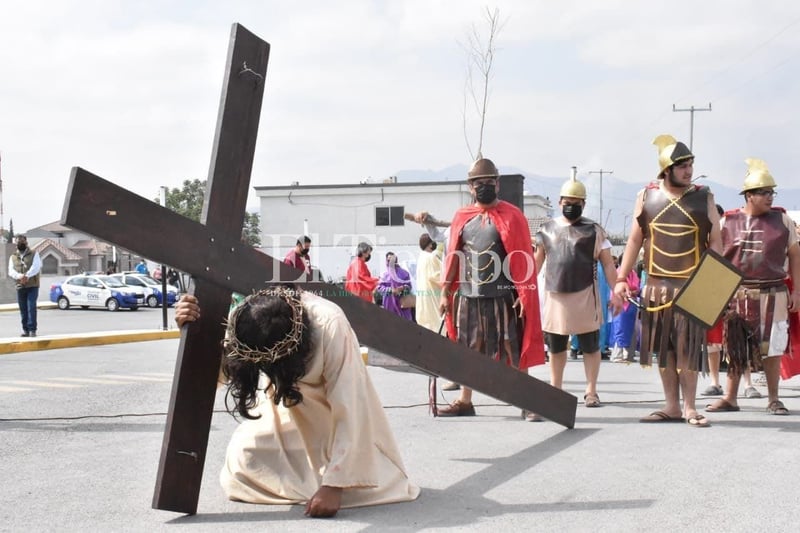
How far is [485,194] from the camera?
7.90 meters

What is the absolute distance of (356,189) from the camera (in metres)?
59.6

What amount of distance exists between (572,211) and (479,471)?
3.73 meters

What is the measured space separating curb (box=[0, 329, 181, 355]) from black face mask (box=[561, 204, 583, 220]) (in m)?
7.02

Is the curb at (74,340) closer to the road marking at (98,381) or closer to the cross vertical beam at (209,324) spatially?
the road marking at (98,381)

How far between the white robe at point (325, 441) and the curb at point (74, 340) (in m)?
9.17

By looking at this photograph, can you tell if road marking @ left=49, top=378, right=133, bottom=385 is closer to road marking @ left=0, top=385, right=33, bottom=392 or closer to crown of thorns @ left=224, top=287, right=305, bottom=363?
road marking @ left=0, top=385, right=33, bottom=392

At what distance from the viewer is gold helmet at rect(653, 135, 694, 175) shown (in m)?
7.23

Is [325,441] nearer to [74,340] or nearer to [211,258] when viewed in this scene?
[211,258]

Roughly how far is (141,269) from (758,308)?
36548mm

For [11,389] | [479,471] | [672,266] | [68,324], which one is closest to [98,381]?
[11,389]

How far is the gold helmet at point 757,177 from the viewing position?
25.8 ft

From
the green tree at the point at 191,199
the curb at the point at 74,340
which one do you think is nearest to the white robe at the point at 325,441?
the curb at the point at 74,340

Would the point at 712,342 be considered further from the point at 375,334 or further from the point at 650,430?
the point at 375,334

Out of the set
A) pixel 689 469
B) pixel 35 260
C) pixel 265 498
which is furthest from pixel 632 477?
pixel 35 260
